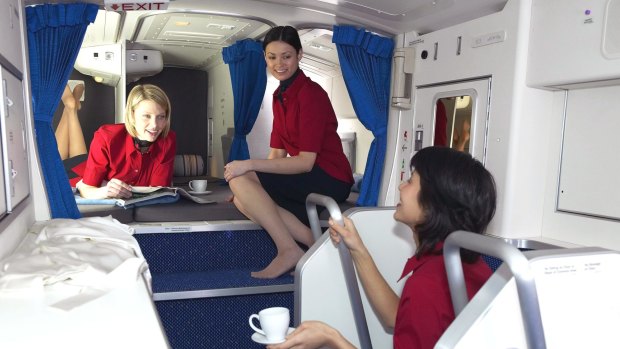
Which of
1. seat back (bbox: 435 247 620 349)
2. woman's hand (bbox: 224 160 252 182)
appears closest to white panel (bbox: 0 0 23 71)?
woman's hand (bbox: 224 160 252 182)

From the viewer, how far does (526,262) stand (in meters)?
1.05

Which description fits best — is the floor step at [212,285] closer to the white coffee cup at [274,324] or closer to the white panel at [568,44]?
the white coffee cup at [274,324]

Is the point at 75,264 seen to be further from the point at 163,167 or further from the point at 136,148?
the point at 163,167

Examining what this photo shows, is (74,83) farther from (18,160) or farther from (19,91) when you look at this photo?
(18,160)

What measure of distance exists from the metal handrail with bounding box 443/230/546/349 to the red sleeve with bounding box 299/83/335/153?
1.70 meters

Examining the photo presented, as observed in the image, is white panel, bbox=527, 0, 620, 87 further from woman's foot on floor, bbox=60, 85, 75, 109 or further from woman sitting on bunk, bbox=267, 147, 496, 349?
woman's foot on floor, bbox=60, 85, 75, 109

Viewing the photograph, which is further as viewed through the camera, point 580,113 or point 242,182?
point 242,182

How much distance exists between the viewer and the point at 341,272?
2.03 meters

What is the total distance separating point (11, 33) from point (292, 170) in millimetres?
1567

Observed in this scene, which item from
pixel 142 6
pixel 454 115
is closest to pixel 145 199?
pixel 142 6

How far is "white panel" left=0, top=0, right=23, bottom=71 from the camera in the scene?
2.18 m

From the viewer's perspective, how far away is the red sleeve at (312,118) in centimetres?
287

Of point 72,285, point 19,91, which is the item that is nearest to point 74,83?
point 19,91

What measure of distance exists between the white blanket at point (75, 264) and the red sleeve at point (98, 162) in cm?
174
